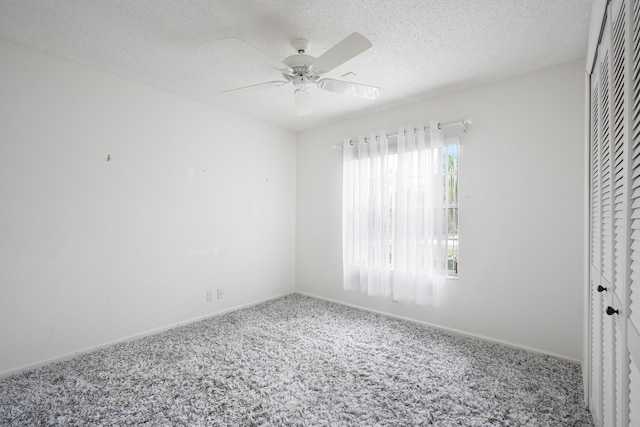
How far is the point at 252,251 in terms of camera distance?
12.8ft

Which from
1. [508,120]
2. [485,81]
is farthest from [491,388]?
[485,81]

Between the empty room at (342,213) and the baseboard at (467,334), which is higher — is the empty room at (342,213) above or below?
above

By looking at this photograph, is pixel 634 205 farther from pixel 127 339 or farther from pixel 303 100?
pixel 127 339

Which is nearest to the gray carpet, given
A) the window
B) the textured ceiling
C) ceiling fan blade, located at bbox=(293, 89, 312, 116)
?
the window

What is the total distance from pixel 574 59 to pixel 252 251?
3.68 m

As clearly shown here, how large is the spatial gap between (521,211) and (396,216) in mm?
1129

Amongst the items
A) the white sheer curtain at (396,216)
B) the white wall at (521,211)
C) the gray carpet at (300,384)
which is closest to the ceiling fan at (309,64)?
the white sheer curtain at (396,216)

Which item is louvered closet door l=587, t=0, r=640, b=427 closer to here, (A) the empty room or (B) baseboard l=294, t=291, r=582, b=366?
(A) the empty room

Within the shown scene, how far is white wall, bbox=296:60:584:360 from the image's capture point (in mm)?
2426

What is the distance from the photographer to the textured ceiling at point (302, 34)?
5.98 ft

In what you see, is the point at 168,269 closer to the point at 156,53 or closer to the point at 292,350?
the point at 292,350

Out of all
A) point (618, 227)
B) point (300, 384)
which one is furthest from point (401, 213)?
point (618, 227)

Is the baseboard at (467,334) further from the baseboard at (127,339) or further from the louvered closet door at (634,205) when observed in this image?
the louvered closet door at (634,205)

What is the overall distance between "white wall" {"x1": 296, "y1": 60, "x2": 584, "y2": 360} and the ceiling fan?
1249 mm
